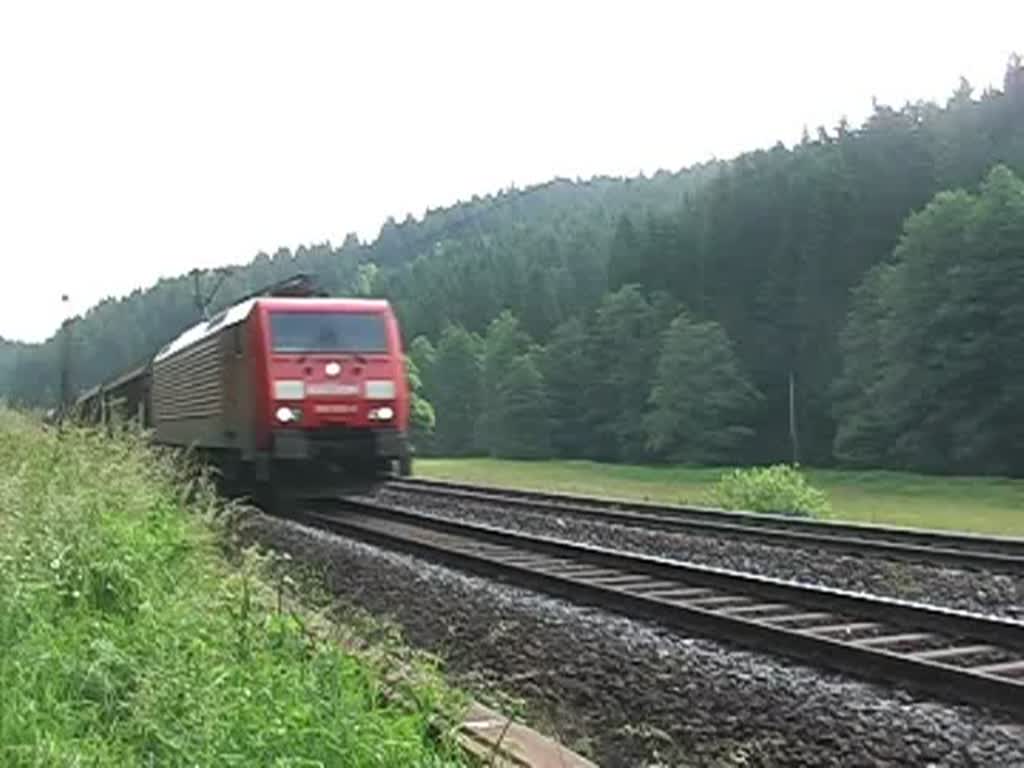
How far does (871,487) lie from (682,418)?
103 feet

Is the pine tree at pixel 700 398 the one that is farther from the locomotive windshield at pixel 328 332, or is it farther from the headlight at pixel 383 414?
the headlight at pixel 383 414

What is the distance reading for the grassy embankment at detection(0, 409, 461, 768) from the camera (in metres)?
4.17

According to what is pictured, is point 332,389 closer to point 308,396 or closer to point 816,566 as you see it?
→ point 308,396

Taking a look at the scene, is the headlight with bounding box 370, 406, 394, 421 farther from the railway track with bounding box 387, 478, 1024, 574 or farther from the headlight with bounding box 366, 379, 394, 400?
the railway track with bounding box 387, 478, 1024, 574

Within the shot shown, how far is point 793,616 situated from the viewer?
8.40 meters

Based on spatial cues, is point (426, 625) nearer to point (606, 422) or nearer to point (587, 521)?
point (587, 521)

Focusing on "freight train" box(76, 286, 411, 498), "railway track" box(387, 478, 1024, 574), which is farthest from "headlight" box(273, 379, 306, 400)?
"railway track" box(387, 478, 1024, 574)

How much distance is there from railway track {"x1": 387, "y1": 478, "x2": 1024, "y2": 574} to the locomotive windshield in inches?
129

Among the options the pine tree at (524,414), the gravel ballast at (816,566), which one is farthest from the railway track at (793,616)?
the pine tree at (524,414)

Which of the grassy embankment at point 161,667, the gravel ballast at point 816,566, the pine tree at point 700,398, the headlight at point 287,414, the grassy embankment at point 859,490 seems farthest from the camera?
the pine tree at point 700,398

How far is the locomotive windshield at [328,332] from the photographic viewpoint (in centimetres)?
1808

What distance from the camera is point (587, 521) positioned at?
1678cm

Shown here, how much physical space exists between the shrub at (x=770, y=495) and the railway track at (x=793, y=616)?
871 cm

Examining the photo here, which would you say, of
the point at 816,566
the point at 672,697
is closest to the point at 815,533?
the point at 816,566
